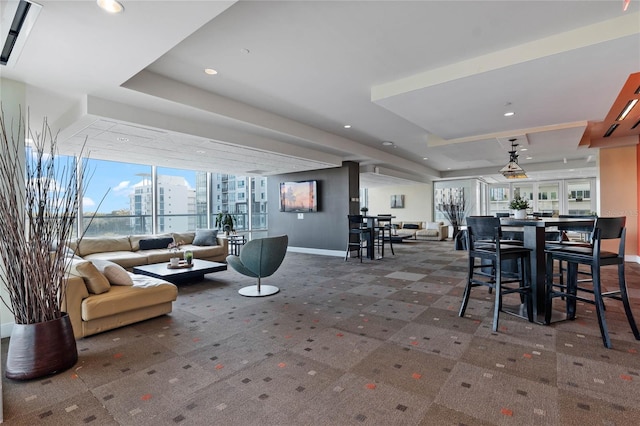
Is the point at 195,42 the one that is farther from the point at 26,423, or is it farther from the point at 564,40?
the point at 564,40

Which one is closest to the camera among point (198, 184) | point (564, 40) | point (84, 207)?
point (564, 40)

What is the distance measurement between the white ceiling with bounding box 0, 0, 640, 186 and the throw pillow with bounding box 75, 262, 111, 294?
5.96 ft

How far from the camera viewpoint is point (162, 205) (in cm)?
827

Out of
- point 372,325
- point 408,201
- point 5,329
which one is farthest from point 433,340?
point 408,201

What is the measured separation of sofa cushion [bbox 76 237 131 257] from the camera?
6.12m

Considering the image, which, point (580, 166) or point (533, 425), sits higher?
point (580, 166)

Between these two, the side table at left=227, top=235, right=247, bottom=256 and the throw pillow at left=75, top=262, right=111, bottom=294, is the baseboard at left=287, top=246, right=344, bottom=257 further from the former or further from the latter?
the throw pillow at left=75, top=262, right=111, bottom=294

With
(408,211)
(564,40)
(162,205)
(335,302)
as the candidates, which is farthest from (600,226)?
(408,211)

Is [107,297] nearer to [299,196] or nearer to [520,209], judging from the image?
[520,209]

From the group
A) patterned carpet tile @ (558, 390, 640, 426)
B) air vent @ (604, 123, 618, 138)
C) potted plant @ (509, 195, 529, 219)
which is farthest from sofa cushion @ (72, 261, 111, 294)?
air vent @ (604, 123, 618, 138)

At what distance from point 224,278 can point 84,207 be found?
12.6 ft

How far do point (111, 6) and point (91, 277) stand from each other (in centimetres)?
252

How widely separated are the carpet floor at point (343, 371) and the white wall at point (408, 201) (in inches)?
379

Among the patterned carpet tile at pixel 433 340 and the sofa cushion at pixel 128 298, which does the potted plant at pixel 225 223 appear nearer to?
the sofa cushion at pixel 128 298
